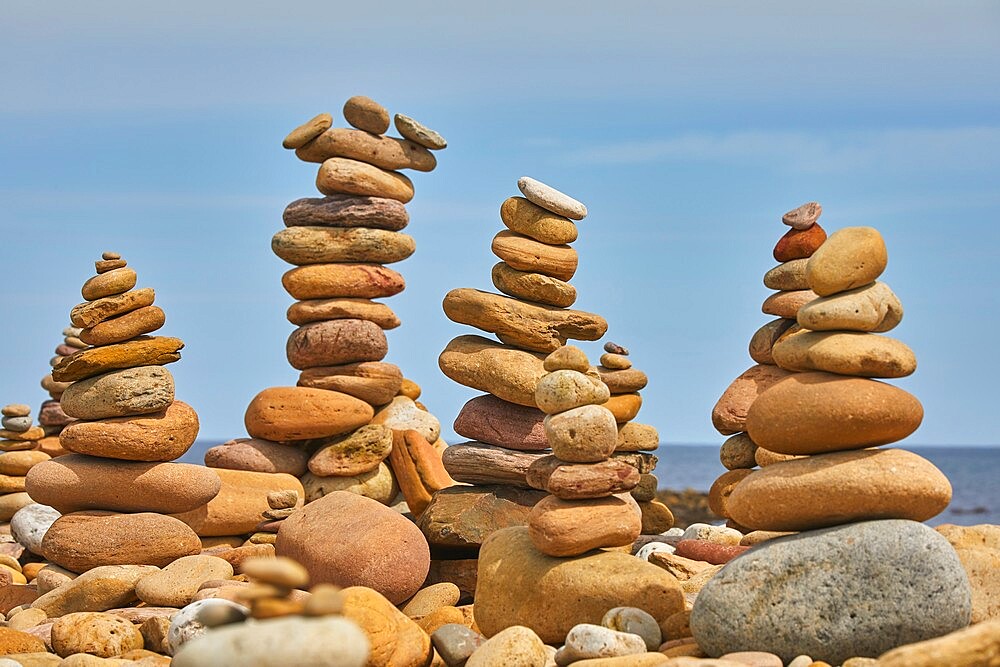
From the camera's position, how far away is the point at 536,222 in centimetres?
1218

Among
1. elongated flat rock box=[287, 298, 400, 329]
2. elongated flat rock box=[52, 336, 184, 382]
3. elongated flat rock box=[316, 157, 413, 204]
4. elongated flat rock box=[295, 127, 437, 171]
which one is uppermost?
elongated flat rock box=[295, 127, 437, 171]

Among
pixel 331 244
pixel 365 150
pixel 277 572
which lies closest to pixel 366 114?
pixel 365 150

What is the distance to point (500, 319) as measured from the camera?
12.0 metres

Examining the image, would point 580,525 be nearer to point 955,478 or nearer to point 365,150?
point 365,150

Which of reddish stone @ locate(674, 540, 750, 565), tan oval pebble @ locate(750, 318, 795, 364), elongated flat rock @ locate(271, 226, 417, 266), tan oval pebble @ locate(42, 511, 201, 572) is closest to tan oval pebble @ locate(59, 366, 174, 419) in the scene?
tan oval pebble @ locate(42, 511, 201, 572)

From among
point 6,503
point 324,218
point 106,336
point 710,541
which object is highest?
point 324,218

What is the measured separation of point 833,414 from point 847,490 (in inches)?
18.8

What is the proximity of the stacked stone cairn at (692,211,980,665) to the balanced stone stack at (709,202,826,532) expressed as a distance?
14.8ft

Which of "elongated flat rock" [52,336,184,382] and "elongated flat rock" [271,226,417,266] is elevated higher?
"elongated flat rock" [271,226,417,266]

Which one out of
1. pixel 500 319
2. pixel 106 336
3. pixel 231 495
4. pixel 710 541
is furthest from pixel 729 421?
pixel 106 336

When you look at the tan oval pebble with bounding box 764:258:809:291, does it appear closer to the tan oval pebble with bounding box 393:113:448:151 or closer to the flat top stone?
the flat top stone

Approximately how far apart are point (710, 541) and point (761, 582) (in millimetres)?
3809

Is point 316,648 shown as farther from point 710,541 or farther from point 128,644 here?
point 710,541

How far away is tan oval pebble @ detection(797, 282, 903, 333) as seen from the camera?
8.17 metres
